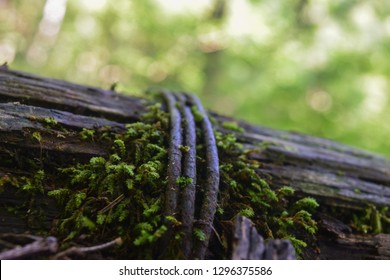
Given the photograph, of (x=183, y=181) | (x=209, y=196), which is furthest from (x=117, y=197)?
(x=209, y=196)

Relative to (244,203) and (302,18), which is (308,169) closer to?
(244,203)

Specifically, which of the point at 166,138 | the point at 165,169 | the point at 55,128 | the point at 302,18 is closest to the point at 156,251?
the point at 165,169

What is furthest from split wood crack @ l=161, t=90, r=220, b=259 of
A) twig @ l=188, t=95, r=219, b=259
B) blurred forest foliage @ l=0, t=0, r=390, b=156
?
blurred forest foliage @ l=0, t=0, r=390, b=156

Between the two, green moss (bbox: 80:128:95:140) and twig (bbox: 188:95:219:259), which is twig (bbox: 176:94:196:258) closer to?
twig (bbox: 188:95:219:259)

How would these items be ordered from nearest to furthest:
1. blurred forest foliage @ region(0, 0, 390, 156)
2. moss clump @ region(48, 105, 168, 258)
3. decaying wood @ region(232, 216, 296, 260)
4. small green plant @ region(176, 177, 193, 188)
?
decaying wood @ region(232, 216, 296, 260)
moss clump @ region(48, 105, 168, 258)
small green plant @ region(176, 177, 193, 188)
blurred forest foliage @ region(0, 0, 390, 156)

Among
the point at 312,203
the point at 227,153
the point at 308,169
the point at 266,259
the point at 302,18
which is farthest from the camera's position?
the point at 302,18

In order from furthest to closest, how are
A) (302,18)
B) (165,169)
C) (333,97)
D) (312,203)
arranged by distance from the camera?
(302,18), (333,97), (312,203), (165,169)
